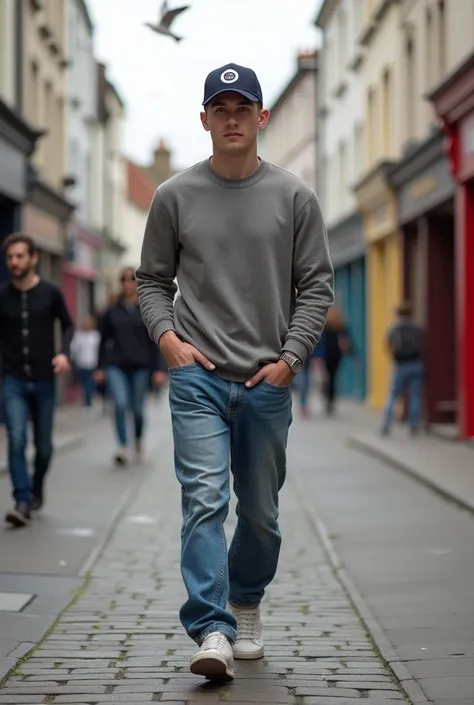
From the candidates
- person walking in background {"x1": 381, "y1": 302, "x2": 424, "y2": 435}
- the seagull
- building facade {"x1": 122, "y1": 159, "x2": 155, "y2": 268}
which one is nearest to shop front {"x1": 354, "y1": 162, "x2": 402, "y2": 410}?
person walking in background {"x1": 381, "y1": 302, "x2": 424, "y2": 435}

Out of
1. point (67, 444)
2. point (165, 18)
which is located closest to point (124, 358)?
point (67, 444)

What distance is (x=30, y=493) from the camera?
9664 millimetres

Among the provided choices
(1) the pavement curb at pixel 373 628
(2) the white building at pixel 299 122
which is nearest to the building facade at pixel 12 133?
(1) the pavement curb at pixel 373 628

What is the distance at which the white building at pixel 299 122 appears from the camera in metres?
46.4

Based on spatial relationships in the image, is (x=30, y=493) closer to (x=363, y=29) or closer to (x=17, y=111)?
(x=17, y=111)

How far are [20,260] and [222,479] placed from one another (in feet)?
15.6

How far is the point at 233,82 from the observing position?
501 centimetres

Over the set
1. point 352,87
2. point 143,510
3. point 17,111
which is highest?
point 352,87

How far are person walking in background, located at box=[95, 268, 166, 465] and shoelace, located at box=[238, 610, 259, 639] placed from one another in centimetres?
901

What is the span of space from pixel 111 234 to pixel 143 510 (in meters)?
35.9

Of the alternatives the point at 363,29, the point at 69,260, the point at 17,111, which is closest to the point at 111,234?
the point at 69,260

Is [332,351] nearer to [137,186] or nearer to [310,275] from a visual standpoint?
[310,275]

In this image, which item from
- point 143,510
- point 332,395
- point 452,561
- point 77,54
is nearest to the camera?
point 452,561

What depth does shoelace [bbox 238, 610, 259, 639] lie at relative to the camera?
5441 mm
